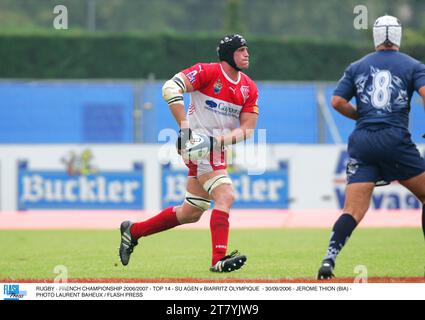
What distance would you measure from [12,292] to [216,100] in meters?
3.08

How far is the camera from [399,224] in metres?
18.1

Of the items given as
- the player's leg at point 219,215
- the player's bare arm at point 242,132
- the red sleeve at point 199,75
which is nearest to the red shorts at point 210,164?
the player's leg at point 219,215

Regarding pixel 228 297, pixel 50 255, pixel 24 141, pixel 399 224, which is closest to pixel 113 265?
pixel 50 255

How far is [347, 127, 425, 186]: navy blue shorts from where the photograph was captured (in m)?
8.59

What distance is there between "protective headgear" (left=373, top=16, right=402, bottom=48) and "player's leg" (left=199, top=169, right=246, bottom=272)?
214cm

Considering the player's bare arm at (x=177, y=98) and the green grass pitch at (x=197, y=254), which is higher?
the player's bare arm at (x=177, y=98)

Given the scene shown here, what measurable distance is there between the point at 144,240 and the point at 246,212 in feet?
15.7

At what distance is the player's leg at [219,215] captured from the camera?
967 cm

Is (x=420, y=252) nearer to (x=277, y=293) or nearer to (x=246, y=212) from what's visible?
(x=277, y=293)

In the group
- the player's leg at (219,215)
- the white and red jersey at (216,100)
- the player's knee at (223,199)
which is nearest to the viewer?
the player's leg at (219,215)

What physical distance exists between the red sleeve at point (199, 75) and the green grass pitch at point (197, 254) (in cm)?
184

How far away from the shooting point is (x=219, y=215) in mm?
9758

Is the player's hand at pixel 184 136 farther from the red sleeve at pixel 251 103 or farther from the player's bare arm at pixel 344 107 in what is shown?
the player's bare arm at pixel 344 107

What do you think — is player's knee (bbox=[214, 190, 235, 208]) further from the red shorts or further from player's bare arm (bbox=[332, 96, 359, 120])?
player's bare arm (bbox=[332, 96, 359, 120])
